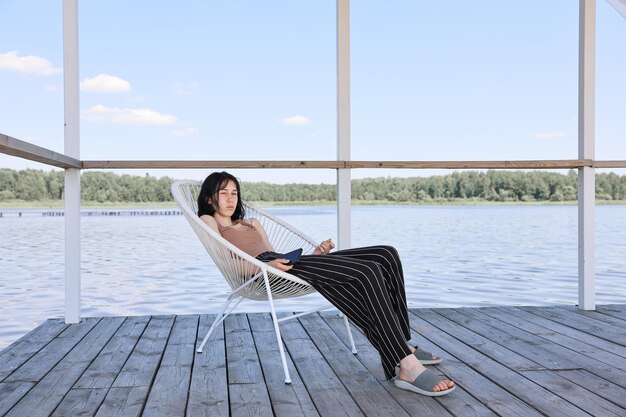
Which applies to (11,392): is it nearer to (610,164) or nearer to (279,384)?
(279,384)

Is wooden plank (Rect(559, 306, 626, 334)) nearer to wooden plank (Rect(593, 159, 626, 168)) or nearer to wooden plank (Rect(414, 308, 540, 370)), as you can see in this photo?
wooden plank (Rect(414, 308, 540, 370))

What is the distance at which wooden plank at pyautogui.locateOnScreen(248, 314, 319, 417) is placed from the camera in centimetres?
203

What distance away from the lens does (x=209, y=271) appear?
698 centimetres

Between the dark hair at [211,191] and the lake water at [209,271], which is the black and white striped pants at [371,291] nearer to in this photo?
the dark hair at [211,191]

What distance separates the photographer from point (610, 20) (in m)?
17.9

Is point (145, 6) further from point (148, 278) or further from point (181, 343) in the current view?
point (181, 343)

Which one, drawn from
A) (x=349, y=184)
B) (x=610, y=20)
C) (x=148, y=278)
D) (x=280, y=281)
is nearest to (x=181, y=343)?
(x=280, y=281)

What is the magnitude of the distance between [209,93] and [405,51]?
5819mm

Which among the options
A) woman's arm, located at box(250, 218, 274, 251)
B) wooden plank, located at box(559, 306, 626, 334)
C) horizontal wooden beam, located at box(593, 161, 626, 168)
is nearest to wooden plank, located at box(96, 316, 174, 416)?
woman's arm, located at box(250, 218, 274, 251)

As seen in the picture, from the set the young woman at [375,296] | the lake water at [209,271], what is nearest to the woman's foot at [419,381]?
the young woman at [375,296]

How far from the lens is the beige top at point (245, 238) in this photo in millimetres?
2837

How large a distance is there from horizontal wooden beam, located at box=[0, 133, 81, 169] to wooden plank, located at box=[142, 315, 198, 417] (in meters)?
0.99

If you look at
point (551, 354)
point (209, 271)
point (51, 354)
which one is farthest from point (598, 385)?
point (209, 271)

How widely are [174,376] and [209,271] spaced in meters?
4.59
